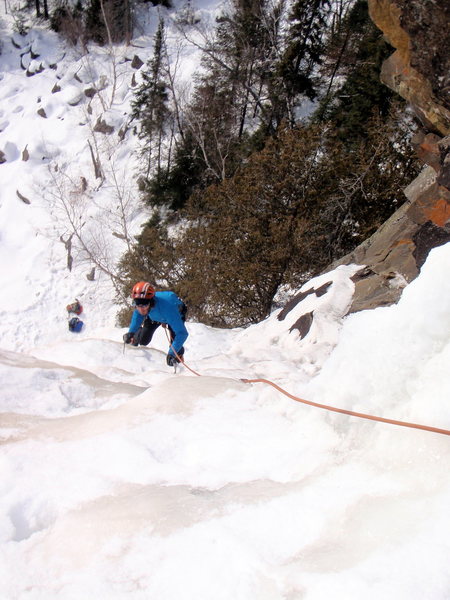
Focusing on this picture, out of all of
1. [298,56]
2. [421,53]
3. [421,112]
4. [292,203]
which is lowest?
[292,203]

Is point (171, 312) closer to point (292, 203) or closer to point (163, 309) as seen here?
point (163, 309)

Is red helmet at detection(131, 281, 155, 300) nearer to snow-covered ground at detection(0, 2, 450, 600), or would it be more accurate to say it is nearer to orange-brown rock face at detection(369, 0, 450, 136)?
snow-covered ground at detection(0, 2, 450, 600)

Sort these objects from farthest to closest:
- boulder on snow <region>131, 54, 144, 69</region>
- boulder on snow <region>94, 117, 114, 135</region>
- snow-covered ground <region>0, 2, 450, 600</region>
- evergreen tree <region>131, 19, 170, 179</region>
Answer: boulder on snow <region>131, 54, 144, 69</region> < boulder on snow <region>94, 117, 114, 135</region> < evergreen tree <region>131, 19, 170, 179</region> < snow-covered ground <region>0, 2, 450, 600</region>

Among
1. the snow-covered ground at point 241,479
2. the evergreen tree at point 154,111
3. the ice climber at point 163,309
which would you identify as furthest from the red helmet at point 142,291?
the evergreen tree at point 154,111

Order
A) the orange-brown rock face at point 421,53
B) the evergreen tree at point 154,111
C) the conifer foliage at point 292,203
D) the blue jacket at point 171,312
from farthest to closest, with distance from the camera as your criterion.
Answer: the evergreen tree at point 154,111
the conifer foliage at point 292,203
the orange-brown rock face at point 421,53
the blue jacket at point 171,312

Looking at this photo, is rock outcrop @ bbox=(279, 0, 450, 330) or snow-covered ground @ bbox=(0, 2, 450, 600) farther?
rock outcrop @ bbox=(279, 0, 450, 330)

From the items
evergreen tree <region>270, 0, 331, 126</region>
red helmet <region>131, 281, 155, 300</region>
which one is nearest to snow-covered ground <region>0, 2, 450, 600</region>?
red helmet <region>131, 281, 155, 300</region>

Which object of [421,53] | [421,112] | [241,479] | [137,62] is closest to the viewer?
[241,479]

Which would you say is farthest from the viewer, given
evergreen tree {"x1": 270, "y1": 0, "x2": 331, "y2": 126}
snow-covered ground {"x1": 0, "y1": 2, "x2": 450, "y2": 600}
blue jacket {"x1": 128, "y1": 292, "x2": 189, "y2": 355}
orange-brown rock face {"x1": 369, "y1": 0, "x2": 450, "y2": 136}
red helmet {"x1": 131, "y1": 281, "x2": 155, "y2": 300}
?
evergreen tree {"x1": 270, "y1": 0, "x2": 331, "y2": 126}

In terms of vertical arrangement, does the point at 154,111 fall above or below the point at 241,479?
above

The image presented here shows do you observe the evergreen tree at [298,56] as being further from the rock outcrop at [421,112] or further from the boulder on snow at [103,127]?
the boulder on snow at [103,127]

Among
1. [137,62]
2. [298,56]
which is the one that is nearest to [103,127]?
[137,62]

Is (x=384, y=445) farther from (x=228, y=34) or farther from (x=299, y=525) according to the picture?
(x=228, y=34)

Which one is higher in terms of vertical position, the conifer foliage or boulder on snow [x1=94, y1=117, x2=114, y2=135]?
boulder on snow [x1=94, y1=117, x2=114, y2=135]
